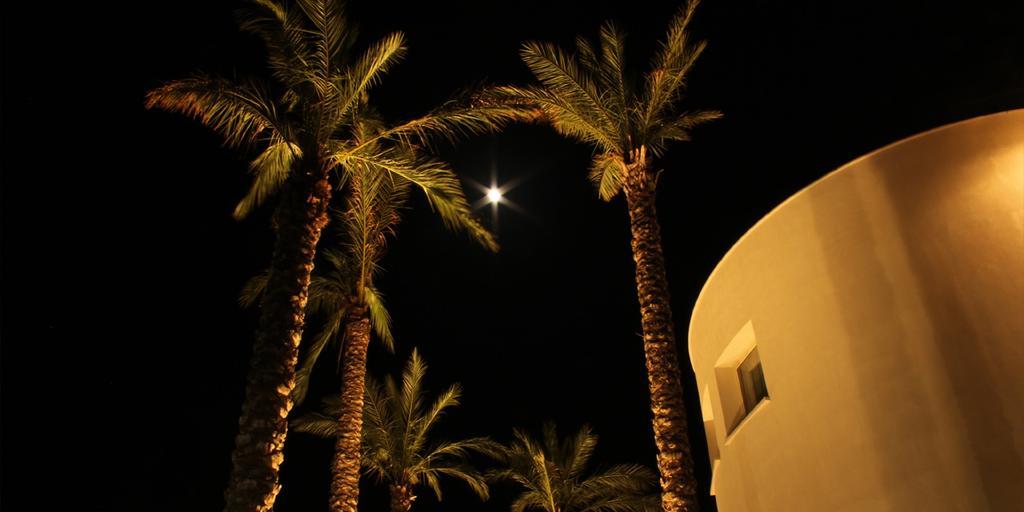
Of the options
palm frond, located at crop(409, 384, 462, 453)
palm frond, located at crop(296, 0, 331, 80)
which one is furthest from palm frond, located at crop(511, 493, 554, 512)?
palm frond, located at crop(296, 0, 331, 80)

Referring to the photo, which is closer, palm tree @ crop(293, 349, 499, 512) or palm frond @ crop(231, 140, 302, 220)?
palm frond @ crop(231, 140, 302, 220)

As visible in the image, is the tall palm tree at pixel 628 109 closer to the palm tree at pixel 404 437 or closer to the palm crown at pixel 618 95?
the palm crown at pixel 618 95

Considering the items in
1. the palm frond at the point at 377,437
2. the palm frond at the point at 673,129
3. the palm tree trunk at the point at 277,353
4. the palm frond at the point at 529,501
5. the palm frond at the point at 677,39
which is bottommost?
the palm tree trunk at the point at 277,353

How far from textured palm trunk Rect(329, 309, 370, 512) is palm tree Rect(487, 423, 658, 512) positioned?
1028 cm

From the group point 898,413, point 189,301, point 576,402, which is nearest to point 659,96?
point 898,413

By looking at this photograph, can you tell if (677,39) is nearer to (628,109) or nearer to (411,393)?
(628,109)

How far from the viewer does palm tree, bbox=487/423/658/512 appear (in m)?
25.7

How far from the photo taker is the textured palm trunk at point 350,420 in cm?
1545

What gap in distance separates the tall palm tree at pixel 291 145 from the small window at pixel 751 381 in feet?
17.4

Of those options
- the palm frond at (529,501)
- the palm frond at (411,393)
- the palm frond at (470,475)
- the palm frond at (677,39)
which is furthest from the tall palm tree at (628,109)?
the palm frond at (529,501)

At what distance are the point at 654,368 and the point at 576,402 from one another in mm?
29456

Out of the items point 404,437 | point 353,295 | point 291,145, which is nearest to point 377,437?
point 404,437

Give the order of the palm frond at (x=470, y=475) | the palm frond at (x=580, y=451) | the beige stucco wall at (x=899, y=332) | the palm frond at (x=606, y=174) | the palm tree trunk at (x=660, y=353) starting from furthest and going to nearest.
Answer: the palm frond at (x=580, y=451)
the palm frond at (x=470, y=475)
the palm frond at (x=606, y=174)
the palm tree trunk at (x=660, y=353)
the beige stucco wall at (x=899, y=332)

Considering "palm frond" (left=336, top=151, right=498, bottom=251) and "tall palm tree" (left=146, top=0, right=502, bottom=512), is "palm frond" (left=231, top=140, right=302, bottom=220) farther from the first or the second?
"palm frond" (left=336, top=151, right=498, bottom=251)
